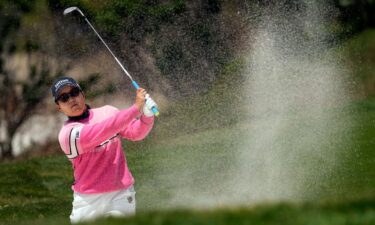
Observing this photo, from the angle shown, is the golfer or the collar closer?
the golfer

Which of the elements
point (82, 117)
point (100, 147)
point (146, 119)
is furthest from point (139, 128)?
point (82, 117)

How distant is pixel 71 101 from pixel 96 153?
0.41 m

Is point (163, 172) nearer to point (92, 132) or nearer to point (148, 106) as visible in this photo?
point (92, 132)

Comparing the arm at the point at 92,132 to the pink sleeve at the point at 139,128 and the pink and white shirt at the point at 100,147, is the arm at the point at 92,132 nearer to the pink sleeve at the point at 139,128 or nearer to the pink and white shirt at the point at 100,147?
the pink and white shirt at the point at 100,147

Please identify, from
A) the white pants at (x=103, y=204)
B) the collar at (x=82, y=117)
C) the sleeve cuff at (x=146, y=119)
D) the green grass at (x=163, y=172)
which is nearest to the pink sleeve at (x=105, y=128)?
the sleeve cuff at (x=146, y=119)

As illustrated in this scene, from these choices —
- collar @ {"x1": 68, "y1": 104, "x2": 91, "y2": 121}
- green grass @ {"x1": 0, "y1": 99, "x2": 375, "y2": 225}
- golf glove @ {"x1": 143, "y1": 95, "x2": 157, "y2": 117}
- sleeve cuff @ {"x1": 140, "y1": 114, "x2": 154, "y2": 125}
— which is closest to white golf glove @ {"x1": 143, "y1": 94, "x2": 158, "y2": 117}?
golf glove @ {"x1": 143, "y1": 95, "x2": 157, "y2": 117}

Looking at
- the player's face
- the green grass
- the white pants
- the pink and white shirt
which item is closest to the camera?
the pink and white shirt

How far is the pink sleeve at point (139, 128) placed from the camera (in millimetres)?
5660

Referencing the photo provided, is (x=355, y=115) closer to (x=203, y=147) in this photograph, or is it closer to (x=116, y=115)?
(x=203, y=147)

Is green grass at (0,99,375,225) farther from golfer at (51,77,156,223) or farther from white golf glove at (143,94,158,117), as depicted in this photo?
white golf glove at (143,94,158,117)

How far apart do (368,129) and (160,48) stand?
3.92 metres

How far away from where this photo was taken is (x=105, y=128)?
5418 millimetres

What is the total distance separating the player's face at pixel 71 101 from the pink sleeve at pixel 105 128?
0.27 m

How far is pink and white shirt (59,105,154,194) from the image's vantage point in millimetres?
5443
